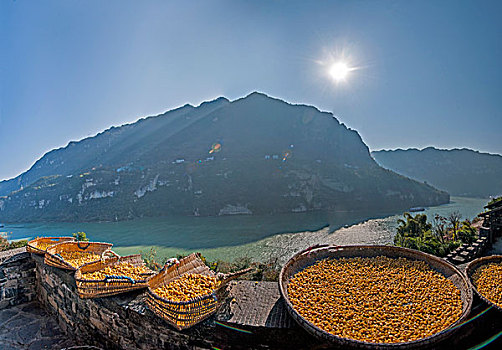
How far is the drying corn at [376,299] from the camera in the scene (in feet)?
7.29

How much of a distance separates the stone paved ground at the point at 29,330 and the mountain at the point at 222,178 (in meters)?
50.1

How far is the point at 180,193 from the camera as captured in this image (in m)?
61.0

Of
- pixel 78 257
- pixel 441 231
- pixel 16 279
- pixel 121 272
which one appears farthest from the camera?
pixel 441 231

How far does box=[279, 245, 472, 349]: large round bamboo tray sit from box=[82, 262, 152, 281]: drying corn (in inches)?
86.7

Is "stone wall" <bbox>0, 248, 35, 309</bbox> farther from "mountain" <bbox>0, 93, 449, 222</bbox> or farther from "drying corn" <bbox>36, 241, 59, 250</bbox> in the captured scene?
"mountain" <bbox>0, 93, 449, 222</bbox>

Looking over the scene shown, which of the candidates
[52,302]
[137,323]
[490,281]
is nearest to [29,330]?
[52,302]

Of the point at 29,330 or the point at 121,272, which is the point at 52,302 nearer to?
the point at 29,330

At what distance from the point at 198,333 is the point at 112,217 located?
58073 millimetres

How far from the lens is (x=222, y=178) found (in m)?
65.5

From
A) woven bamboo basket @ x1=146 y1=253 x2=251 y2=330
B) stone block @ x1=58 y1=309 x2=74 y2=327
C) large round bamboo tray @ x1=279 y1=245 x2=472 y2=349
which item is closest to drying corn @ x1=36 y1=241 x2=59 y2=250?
stone block @ x1=58 y1=309 x2=74 y2=327

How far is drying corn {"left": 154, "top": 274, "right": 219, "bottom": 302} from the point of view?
9.91 feet

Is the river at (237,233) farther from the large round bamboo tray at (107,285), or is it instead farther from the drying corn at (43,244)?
the large round bamboo tray at (107,285)

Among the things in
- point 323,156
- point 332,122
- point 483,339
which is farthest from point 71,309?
point 332,122

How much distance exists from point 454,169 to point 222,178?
365 feet
